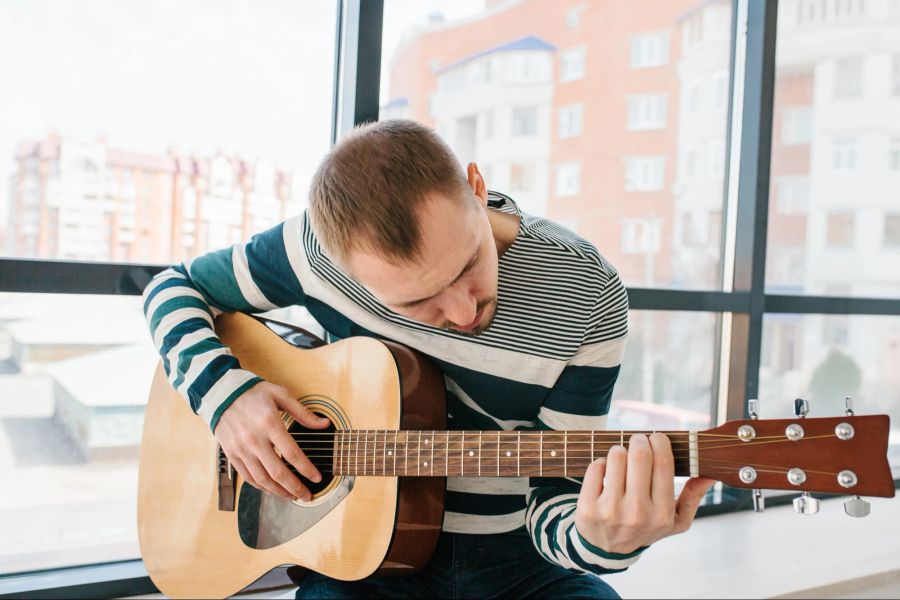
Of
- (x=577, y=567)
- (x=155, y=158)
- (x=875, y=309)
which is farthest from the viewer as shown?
(x=875, y=309)

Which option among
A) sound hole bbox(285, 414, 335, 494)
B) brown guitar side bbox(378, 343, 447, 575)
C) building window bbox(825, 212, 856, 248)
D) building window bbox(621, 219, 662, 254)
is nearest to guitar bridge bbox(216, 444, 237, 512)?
sound hole bbox(285, 414, 335, 494)

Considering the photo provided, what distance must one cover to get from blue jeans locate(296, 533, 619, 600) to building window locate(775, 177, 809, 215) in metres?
1.71

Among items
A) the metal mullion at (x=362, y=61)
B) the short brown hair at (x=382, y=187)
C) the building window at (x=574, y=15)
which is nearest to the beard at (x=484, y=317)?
the short brown hair at (x=382, y=187)

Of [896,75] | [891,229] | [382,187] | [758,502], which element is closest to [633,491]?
[758,502]

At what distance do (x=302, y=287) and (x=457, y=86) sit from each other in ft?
3.06

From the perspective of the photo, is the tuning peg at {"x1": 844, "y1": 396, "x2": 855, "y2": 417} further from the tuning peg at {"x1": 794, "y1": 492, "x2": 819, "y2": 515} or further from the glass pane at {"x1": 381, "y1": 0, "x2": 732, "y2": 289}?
the glass pane at {"x1": 381, "y1": 0, "x2": 732, "y2": 289}

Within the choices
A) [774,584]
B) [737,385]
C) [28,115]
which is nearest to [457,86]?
[28,115]

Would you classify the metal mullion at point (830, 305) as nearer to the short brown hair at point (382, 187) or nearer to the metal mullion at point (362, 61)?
the metal mullion at point (362, 61)

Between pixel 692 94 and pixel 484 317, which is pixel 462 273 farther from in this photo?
pixel 692 94

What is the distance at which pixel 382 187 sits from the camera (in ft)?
3.08

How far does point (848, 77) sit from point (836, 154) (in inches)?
11.3

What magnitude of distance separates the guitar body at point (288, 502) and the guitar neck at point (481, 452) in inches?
1.1

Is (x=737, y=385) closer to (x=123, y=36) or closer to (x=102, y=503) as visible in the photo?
(x=102, y=503)

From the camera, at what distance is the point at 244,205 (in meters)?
1.67
